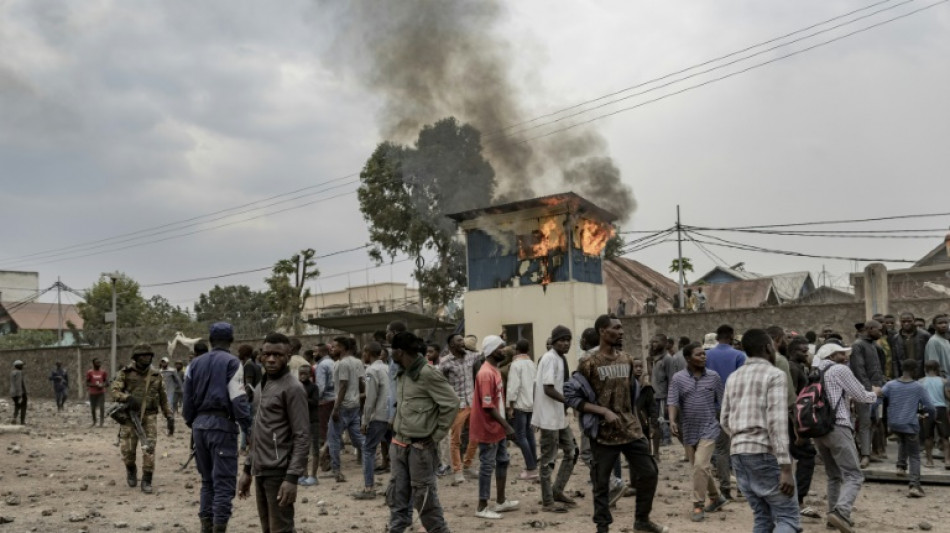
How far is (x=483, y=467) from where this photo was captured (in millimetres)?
8133

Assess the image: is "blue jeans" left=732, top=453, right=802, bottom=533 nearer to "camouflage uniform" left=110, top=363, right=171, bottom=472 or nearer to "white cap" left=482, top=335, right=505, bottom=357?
"white cap" left=482, top=335, right=505, bottom=357

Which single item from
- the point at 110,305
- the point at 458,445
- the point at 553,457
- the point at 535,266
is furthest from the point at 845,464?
the point at 110,305

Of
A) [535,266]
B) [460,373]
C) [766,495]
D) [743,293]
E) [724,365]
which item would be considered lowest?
[766,495]

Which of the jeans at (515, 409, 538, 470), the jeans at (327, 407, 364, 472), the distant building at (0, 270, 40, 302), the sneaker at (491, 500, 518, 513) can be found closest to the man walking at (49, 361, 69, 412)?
the jeans at (327, 407, 364, 472)

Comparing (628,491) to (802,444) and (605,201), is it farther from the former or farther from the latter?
(605,201)

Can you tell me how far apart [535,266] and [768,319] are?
A: 7412mm

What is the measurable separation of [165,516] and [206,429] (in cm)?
288

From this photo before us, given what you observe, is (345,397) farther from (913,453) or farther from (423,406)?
(913,453)

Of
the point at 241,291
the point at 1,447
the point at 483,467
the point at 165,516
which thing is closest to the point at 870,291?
the point at 483,467

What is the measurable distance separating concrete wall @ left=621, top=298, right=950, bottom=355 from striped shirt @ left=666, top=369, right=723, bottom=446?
→ 493 inches

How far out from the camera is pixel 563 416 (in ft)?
26.5

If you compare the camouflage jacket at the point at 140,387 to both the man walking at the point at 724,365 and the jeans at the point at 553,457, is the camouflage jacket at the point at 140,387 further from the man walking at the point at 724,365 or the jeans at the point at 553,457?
the man walking at the point at 724,365

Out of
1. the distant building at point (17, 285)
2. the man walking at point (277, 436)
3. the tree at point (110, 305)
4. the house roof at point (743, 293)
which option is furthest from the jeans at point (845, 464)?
the distant building at point (17, 285)

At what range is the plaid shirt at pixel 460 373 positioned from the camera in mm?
10484
